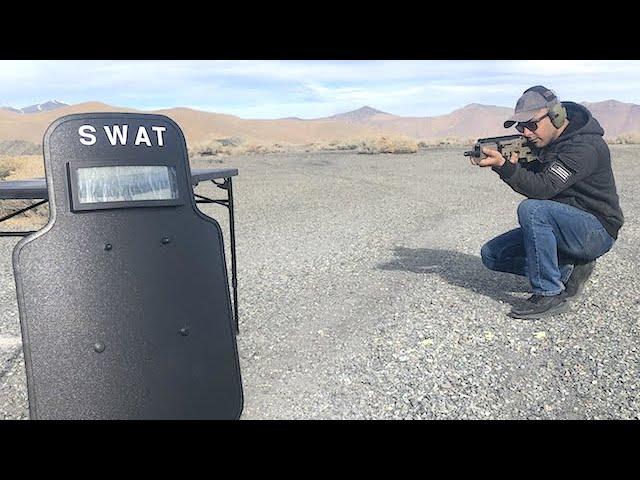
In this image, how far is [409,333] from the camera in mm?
4844

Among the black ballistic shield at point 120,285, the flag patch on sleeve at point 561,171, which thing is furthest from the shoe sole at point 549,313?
the black ballistic shield at point 120,285

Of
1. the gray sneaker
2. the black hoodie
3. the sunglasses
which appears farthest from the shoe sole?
the sunglasses

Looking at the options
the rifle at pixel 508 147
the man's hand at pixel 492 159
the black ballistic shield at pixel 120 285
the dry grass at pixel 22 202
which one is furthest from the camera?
the dry grass at pixel 22 202

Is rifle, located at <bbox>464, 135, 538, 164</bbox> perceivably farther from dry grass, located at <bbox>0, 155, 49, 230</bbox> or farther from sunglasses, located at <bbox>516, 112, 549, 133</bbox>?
dry grass, located at <bbox>0, 155, 49, 230</bbox>

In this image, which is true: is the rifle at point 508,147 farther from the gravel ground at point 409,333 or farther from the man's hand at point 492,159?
the gravel ground at point 409,333

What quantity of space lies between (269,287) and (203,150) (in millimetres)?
27274

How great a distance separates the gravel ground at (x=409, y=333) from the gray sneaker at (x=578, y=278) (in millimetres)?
131

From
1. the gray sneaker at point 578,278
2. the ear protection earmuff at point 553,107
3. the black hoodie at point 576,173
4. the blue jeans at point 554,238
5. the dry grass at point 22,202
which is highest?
the ear protection earmuff at point 553,107

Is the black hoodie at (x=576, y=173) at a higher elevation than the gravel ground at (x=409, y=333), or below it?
higher

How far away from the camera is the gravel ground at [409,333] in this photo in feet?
12.3

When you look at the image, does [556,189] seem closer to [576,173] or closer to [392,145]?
[576,173]

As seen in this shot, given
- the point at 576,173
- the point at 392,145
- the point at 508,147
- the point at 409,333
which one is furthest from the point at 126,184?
the point at 392,145

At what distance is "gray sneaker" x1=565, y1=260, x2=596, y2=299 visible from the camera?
5.38m

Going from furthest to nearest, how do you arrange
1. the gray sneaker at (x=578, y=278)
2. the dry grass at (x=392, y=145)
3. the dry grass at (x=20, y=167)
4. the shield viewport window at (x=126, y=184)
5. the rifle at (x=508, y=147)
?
the dry grass at (x=392, y=145), the dry grass at (x=20, y=167), the gray sneaker at (x=578, y=278), the rifle at (x=508, y=147), the shield viewport window at (x=126, y=184)
